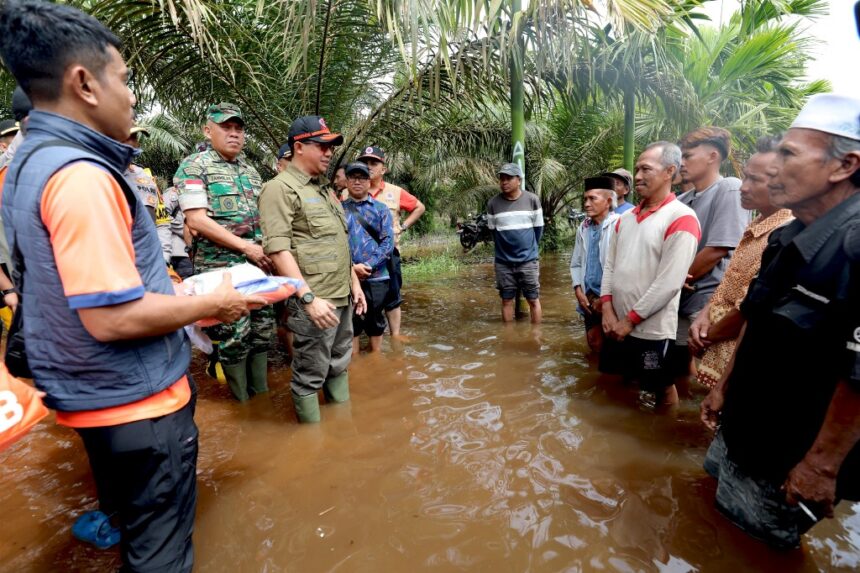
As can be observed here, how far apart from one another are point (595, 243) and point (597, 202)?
36 centimetres

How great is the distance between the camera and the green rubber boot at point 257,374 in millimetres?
3334

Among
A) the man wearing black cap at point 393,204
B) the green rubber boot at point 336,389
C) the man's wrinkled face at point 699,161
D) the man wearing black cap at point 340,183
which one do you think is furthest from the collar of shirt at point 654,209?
the man wearing black cap at point 340,183

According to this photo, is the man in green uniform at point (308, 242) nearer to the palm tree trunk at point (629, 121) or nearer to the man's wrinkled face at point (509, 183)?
the man's wrinkled face at point (509, 183)

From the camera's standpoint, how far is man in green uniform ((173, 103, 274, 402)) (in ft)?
9.30

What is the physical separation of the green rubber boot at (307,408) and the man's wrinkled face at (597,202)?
272cm

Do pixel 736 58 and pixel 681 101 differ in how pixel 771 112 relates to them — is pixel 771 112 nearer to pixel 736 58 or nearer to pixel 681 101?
pixel 736 58

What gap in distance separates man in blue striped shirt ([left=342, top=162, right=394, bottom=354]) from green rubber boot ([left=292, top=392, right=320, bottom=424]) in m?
1.28

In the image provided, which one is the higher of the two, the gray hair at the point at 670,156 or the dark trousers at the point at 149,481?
the gray hair at the point at 670,156

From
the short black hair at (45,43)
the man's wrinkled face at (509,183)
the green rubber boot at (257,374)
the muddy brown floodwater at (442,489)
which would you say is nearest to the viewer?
the short black hair at (45,43)

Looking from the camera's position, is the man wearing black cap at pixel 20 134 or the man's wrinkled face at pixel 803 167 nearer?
the man's wrinkled face at pixel 803 167

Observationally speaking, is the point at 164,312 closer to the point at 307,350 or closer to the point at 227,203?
the point at 307,350

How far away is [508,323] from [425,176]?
8.59m

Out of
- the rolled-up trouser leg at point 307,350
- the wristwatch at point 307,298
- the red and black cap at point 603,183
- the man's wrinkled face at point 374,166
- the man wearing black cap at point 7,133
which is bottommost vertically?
the rolled-up trouser leg at point 307,350

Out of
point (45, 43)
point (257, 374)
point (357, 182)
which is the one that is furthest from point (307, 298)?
point (357, 182)
